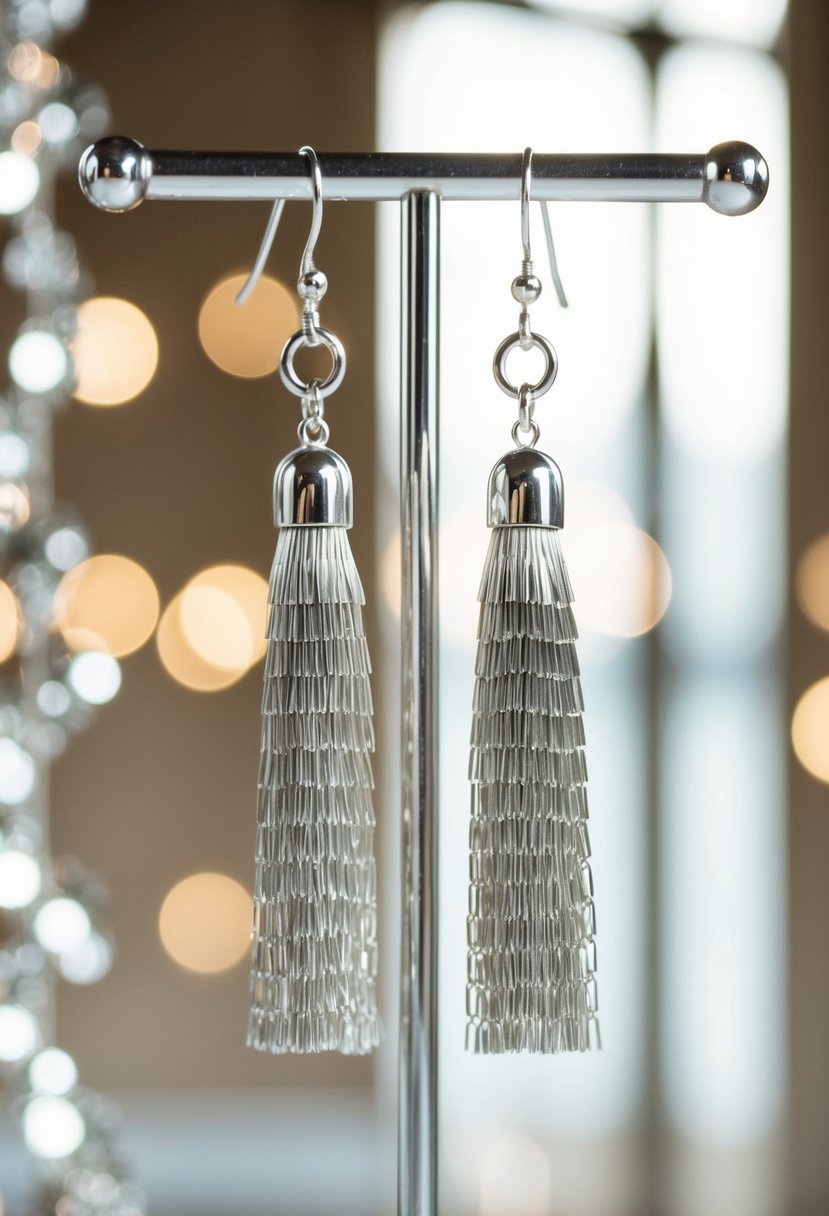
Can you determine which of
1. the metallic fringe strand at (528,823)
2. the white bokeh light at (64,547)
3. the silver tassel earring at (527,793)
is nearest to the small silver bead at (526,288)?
the silver tassel earring at (527,793)

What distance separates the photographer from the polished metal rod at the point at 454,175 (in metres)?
0.43

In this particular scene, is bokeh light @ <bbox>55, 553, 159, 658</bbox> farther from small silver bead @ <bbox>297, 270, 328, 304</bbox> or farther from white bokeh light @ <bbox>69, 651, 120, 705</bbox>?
small silver bead @ <bbox>297, 270, 328, 304</bbox>

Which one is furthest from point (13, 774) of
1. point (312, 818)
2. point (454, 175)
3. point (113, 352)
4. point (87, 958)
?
point (454, 175)

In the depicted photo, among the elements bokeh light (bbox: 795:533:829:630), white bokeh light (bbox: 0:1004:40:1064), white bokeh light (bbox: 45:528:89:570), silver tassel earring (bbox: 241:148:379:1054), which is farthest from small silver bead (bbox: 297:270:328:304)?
bokeh light (bbox: 795:533:829:630)

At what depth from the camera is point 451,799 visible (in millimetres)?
1417

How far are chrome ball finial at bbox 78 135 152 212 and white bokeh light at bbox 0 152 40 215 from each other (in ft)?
2.90

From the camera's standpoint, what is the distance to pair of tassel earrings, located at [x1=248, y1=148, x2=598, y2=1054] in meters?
0.45

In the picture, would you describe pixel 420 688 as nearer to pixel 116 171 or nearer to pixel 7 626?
pixel 116 171

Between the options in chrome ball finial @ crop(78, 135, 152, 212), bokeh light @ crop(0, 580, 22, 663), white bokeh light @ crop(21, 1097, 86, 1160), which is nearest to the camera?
chrome ball finial @ crop(78, 135, 152, 212)

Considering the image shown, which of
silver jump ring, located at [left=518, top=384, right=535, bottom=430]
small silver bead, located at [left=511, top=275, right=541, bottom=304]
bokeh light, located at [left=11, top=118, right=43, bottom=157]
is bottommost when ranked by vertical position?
silver jump ring, located at [left=518, top=384, right=535, bottom=430]

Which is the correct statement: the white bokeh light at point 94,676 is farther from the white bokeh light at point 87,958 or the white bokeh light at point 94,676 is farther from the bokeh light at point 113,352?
the bokeh light at point 113,352

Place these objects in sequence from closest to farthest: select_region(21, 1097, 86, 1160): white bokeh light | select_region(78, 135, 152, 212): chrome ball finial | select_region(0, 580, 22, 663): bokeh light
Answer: select_region(78, 135, 152, 212): chrome ball finial
select_region(21, 1097, 86, 1160): white bokeh light
select_region(0, 580, 22, 663): bokeh light

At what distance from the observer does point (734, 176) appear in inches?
16.9

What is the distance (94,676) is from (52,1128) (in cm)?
51
